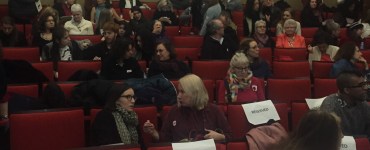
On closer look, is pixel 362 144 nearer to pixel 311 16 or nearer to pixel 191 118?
pixel 191 118

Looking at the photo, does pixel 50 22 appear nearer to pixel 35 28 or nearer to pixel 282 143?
pixel 35 28

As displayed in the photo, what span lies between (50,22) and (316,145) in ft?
15.7

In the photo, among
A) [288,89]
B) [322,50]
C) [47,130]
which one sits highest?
[322,50]

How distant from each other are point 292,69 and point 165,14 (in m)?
3.04

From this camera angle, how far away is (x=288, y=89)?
4.80m

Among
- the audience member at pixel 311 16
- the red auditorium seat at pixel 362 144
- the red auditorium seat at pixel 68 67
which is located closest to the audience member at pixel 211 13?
the audience member at pixel 311 16

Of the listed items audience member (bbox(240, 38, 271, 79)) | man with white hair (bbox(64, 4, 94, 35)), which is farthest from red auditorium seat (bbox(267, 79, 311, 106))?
man with white hair (bbox(64, 4, 94, 35))

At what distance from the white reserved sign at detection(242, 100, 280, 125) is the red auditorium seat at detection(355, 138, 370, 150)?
71cm

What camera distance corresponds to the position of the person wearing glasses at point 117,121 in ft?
11.4

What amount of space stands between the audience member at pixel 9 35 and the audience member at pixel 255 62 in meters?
2.78

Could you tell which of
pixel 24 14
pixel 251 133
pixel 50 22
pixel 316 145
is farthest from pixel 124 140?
pixel 24 14

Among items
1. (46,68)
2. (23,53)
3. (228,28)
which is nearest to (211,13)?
(228,28)

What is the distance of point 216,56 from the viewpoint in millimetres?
6152

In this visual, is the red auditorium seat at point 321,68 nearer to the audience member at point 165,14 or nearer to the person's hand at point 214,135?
Answer: the person's hand at point 214,135
